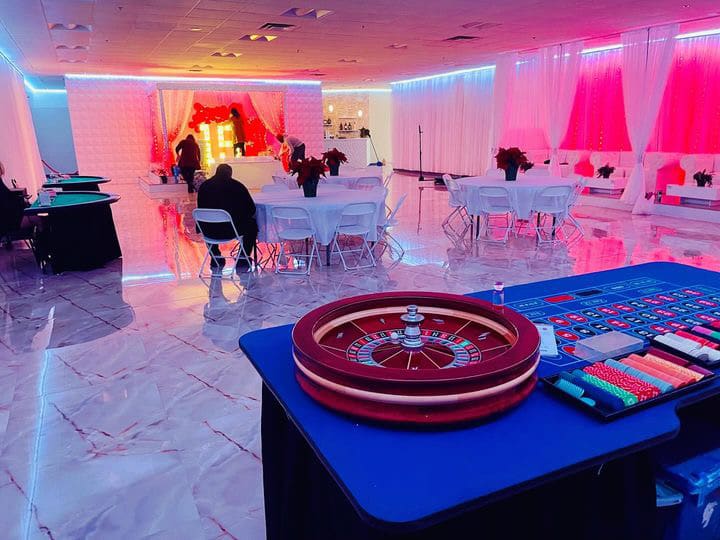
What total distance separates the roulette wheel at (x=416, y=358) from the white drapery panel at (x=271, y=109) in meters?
16.0

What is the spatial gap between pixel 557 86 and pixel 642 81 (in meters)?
2.15

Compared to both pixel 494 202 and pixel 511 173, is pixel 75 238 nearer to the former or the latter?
pixel 494 202

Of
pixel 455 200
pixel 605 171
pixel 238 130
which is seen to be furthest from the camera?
pixel 238 130

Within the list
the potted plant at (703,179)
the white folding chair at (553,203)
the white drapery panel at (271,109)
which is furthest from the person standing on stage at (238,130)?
the potted plant at (703,179)

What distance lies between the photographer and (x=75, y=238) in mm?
5969

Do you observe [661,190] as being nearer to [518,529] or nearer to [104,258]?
[104,258]

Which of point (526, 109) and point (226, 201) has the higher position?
point (526, 109)

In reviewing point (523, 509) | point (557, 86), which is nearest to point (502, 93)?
point (557, 86)

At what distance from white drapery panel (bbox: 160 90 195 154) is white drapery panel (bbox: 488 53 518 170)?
8626 millimetres

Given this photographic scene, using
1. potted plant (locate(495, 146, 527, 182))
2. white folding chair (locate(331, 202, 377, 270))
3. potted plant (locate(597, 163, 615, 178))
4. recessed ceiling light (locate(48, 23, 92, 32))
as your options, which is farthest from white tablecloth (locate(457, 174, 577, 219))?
recessed ceiling light (locate(48, 23, 92, 32))

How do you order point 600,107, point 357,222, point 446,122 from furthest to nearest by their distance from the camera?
1. point 446,122
2. point 600,107
3. point 357,222

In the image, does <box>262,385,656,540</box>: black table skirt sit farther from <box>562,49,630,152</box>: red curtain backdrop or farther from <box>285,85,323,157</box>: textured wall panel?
<box>285,85,323,157</box>: textured wall panel

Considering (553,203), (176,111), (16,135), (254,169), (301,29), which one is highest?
(301,29)

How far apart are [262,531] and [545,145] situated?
12.1 metres
